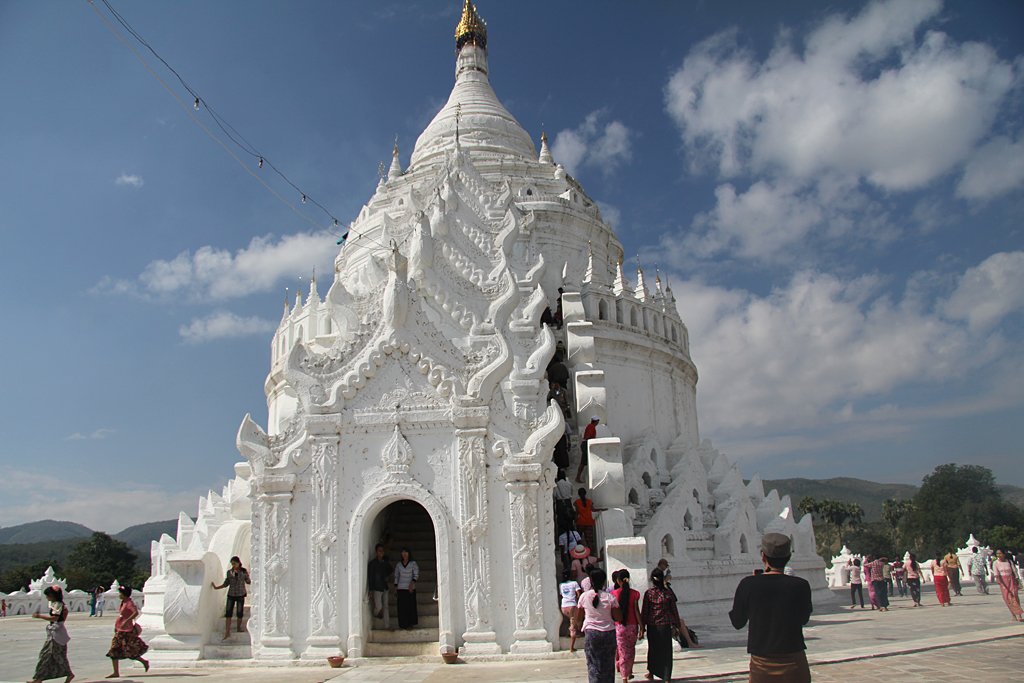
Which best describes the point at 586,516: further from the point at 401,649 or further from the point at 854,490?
the point at 854,490

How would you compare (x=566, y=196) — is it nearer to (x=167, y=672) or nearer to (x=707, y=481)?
(x=707, y=481)

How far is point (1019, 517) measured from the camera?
64062mm

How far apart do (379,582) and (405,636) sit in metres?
1.02

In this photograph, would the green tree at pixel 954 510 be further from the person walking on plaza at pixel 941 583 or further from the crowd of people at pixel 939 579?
the person walking on plaza at pixel 941 583

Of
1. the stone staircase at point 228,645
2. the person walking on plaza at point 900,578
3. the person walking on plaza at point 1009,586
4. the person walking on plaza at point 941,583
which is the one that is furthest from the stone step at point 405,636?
the person walking on plaza at point 900,578

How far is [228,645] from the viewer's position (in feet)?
44.4

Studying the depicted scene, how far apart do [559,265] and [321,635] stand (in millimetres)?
17221

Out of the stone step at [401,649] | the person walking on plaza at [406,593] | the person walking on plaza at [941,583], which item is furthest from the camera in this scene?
the person walking on plaza at [941,583]

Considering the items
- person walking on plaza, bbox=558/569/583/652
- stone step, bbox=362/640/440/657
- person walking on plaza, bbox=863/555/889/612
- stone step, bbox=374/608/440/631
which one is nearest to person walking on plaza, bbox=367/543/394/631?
stone step, bbox=374/608/440/631

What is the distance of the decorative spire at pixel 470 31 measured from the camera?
1644 inches

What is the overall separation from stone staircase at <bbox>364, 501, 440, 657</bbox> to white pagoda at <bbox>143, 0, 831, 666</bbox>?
4cm

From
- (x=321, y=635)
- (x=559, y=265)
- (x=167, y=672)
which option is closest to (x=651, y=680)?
(x=321, y=635)

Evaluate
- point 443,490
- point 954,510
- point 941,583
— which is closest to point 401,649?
point 443,490

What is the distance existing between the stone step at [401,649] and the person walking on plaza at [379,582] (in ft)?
1.86
